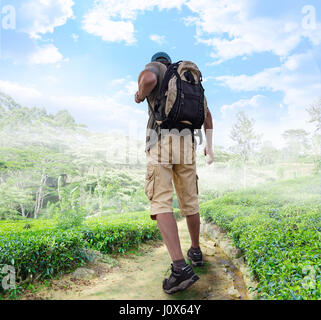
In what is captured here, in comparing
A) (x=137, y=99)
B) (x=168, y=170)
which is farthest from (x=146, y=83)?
(x=168, y=170)

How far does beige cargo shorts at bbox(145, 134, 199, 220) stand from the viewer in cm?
153

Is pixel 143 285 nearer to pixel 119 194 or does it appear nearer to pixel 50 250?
pixel 50 250

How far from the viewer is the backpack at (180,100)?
1.53 metres

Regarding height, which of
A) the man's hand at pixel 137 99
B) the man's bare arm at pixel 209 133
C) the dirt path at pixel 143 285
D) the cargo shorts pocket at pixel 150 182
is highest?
the man's hand at pixel 137 99

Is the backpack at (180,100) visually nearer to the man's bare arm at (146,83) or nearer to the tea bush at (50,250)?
the man's bare arm at (146,83)

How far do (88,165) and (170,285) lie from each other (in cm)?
1168

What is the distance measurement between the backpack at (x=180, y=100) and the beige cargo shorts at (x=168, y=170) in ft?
0.33

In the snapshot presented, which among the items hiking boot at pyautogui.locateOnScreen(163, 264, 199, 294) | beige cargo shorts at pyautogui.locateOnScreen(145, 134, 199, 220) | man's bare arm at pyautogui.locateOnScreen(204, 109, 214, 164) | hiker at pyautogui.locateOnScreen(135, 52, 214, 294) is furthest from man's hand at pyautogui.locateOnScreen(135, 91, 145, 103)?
hiking boot at pyautogui.locateOnScreen(163, 264, 199, 294)

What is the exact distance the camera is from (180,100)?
60.4 inches
